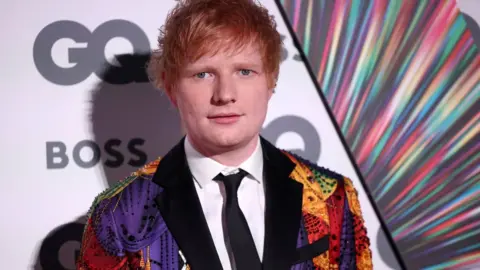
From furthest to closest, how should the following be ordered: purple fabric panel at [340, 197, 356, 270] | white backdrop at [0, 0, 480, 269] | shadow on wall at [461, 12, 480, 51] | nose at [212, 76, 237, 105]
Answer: shadow on wall at [461, 12, 480, 51], white backdrop at [0, 0, 480, 269], purple fabric panel at [340, 197, 356, 270], nose at [212, 76, 237, 105]

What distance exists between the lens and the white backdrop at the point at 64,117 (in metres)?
1.33

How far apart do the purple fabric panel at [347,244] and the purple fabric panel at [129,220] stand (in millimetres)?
336

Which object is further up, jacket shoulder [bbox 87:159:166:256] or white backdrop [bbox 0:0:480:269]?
white backdrop [bbox 0:0:480:269]

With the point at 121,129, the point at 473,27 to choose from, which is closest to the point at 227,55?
the point at 121,129

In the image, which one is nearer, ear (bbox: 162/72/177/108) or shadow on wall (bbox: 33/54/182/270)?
ear (bbox: 162/72/177/108)

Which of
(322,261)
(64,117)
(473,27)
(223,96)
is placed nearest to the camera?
(223,96)

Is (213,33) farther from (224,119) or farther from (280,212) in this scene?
(280,212)

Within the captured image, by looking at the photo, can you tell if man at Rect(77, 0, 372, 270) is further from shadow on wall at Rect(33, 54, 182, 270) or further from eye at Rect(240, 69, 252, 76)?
shadow on wall at Rect(33, 54, 182, 270)

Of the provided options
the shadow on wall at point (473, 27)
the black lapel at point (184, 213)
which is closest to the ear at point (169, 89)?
the black lapel at point (184, 213)

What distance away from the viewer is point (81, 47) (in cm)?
136

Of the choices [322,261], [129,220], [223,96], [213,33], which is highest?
[213,33]

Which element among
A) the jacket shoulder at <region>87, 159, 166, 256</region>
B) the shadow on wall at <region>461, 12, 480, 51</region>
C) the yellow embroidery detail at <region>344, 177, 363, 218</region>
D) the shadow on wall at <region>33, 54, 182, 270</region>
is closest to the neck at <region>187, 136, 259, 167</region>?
the jacket shoulder at <region>87, 159, 166, 256</region>

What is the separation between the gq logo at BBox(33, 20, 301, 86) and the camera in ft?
4.43

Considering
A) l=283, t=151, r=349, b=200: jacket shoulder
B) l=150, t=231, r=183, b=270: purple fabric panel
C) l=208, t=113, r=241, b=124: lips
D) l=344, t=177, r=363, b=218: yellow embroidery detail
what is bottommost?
l=150, t=231, r=183, b=270: purple fabric panel
